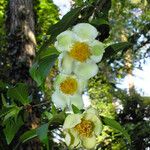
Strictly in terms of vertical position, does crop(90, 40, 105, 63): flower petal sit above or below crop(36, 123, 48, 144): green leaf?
above

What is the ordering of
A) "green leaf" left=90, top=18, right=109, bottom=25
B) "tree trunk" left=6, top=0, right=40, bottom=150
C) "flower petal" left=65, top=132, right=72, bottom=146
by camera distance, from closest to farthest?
1. "flower petal" left=65, top=132, right=72, bottom=146
2. "green leaf" left=90, top=18, right=109, bottom=25
3. "tree trunk" left=6, top=0, right=40, bottom=150

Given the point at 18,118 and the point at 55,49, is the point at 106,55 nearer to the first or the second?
the point at 55,49

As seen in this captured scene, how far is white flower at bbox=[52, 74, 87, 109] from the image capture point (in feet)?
2.63

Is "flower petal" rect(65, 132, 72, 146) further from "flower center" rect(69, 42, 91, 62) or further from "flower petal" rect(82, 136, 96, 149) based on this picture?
"flower center" rect(69, 42, 91, 62)

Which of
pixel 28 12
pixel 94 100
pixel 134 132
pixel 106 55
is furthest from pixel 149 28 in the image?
pixel 94 100

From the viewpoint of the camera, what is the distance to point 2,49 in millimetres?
4449

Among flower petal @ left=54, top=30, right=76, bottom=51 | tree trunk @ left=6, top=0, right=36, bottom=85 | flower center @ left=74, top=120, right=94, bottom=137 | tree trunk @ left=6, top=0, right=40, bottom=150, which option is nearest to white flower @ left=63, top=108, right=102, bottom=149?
flower center @ left=74, top=120, right=94, bottom=137

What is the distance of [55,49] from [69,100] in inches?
3.7

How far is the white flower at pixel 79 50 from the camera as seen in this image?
2.57 ft

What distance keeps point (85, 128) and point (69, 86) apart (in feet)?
0.27

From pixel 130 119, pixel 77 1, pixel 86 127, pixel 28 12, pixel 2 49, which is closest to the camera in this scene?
pixel 86 127

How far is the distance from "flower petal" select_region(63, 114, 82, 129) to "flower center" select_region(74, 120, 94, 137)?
0.02 m

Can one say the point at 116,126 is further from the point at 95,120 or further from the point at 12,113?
the point at 12,113

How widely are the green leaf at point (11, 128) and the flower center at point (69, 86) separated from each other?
0.15m
